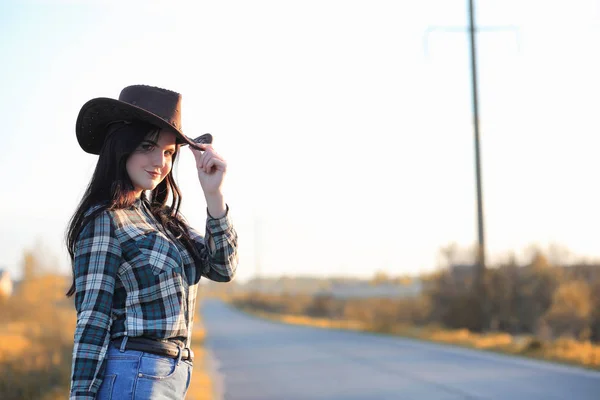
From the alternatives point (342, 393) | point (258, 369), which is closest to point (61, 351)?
point (258, 369)

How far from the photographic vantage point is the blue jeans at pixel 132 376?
2.94 metres

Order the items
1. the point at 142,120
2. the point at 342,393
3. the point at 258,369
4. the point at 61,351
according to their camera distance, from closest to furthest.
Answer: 1. the point at 142,120
2. the point at 342,393
3. the point at 258,369
4. the point at 61,351

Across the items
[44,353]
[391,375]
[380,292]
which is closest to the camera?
[391,375]

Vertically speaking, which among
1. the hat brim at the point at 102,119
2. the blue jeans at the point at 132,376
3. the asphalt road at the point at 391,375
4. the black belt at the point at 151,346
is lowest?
the asphalt road at the point at 391,375

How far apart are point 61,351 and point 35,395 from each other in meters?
4.80

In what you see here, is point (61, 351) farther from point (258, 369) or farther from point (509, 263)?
point (509, 263)

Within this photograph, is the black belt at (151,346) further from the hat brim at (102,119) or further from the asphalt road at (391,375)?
the asphalt road at (391,375)

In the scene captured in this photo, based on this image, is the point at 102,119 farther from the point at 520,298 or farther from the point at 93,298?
the point at 520,298

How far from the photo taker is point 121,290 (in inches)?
120

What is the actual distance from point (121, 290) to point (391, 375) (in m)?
10.6

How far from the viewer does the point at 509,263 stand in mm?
23688

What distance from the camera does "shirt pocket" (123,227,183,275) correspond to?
9.95 ft

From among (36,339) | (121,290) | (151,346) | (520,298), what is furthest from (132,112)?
(520,298)

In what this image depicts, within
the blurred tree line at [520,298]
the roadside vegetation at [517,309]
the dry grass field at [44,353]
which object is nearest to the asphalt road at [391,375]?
the dry grass field at [44,353]
